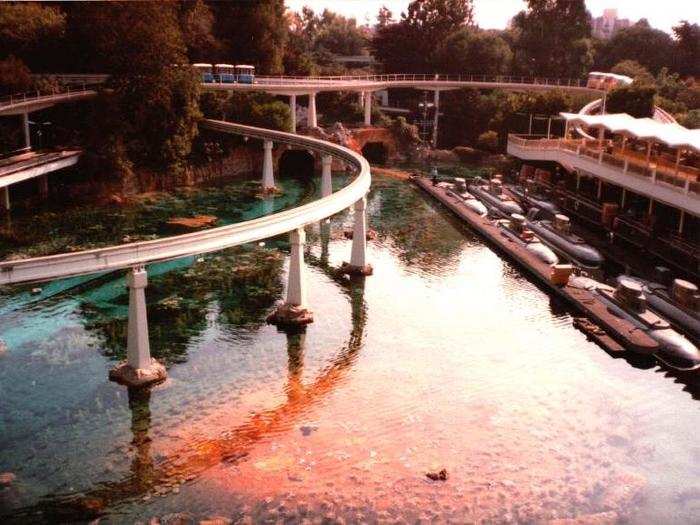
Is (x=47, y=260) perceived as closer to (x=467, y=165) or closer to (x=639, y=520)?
(x=639, y=520)

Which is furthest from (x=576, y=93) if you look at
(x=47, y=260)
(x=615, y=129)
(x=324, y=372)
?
(x=47, y=260)

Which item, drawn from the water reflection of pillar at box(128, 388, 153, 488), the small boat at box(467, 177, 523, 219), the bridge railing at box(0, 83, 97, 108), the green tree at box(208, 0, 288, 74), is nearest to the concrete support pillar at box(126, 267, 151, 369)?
the water reflection of pillar at box(128, 388, 153, 488)

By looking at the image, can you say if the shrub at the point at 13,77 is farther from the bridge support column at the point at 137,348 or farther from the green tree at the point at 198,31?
the bridge support column at the point at 137,348

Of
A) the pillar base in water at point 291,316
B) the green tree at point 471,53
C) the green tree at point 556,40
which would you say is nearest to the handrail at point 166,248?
the pillar base in water at point 291,316

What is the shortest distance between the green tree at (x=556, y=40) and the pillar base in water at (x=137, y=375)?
384 feet

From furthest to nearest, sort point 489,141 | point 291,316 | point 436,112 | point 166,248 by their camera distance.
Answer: point 436,112, point 489,141, point 291,316, point 166,248

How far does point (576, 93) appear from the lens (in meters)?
119

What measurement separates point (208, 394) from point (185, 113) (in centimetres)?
5023

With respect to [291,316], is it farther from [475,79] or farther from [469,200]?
[475,79]

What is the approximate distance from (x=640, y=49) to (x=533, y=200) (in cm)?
8620

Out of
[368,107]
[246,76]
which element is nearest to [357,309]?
[246,76]

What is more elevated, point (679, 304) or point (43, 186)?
point (43, 186)

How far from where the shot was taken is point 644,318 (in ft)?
140

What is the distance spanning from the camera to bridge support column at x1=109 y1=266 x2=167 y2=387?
32.4 meters
